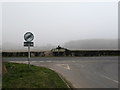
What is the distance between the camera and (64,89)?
935cm

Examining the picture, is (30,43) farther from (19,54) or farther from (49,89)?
(19,54)

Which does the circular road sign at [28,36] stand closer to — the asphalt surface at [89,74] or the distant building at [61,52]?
the asphalt surface at [89,74]

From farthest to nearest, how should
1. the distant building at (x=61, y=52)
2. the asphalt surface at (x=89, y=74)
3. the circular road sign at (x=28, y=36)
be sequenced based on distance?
the distant building at (x=61, y=52), the circular road sign at (x=28, y=36), the asphalt surface at (x=89, y=74)

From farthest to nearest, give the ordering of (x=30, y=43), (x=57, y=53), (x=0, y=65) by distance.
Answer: (x=57, y=53), (x=30, y=43), (x=0, y=65)

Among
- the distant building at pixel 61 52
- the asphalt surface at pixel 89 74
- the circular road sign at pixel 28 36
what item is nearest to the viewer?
the asphalt surface at pixel 89 74

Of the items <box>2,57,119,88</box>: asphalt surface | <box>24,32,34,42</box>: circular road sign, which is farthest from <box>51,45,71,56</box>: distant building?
<box>24,32,34,42</box>: circular road sign

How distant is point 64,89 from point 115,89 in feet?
7.02

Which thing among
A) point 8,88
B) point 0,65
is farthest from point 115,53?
point 8,88

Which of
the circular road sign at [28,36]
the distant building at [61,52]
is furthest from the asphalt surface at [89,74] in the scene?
the distant building at [61,52]

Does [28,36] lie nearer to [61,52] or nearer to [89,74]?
[89,74]

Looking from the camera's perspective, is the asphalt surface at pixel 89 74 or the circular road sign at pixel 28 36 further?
the circular road sign at pixel 28 36

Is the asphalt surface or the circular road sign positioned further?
the circular road sign

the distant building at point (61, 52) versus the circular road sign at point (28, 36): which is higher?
the circular road sign at point (28, 36)

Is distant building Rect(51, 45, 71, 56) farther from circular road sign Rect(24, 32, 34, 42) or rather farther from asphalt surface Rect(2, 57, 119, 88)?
circular road sign Rect(24, 32, 34, 42)
